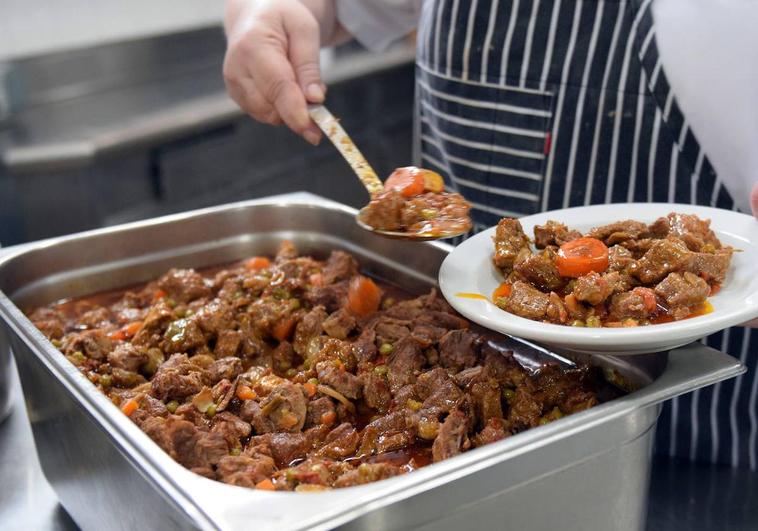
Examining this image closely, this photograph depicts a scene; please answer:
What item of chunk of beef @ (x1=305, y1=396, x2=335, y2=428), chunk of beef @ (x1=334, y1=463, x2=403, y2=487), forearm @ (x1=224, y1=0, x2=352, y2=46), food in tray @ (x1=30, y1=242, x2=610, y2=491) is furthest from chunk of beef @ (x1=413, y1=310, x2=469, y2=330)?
forearm @ (x1=224, y1=0, x2=352, y2=46)

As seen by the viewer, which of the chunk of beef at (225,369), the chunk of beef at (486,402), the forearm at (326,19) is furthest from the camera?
the forearm at (326,19)

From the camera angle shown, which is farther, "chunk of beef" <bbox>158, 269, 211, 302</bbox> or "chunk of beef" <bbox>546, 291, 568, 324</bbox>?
"chunk of beef" <bbox>158, 269, 211, 302</bbox>

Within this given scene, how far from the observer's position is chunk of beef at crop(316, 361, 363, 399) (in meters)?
1.47

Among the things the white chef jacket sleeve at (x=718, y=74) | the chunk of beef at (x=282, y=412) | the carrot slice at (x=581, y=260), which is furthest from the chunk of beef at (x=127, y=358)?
the white chef jacket sleeve at (x=718, y=74)

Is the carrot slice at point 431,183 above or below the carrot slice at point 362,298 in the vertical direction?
above

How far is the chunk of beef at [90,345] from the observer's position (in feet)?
5.46

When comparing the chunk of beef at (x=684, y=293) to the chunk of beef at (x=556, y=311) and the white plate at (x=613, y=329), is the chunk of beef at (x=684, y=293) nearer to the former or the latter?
the white plate at (x=613, y=329)

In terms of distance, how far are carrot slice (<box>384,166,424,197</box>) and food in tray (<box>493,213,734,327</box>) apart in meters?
0.22

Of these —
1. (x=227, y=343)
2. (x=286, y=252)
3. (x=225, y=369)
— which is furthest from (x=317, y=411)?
(x=286, y=252)

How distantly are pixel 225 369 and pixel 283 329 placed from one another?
0.22 metres

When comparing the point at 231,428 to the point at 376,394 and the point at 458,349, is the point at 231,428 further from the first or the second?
the point at 458,349

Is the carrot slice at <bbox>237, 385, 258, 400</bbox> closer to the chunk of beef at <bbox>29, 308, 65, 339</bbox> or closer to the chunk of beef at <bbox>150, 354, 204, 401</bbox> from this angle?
the chunk of beef at <bbox>150, 354, 204, 401</bbox>

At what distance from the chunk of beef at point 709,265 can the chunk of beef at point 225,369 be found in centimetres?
82

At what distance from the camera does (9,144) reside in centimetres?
368
